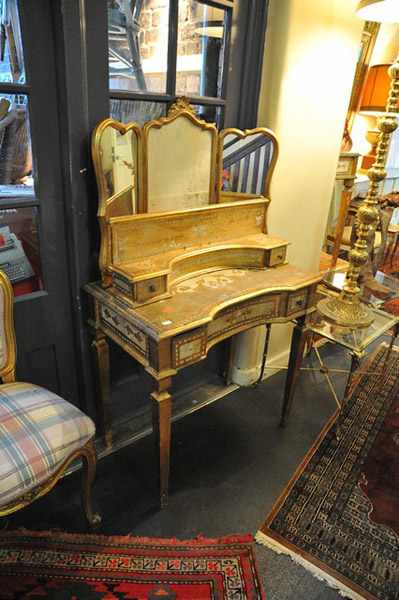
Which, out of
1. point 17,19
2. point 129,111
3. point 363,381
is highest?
point 17,19

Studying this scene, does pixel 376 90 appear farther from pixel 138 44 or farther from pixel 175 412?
pixel 175 412

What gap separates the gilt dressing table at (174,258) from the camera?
1333 mm

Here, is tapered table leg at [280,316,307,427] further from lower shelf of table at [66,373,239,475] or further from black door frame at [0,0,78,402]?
black door frame at [0,0,78,402]

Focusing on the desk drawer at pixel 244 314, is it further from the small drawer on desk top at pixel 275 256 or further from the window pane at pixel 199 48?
the window pane at pixel 199 48

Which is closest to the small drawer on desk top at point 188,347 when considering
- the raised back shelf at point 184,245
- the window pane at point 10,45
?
the raised back shelf at point 184,245

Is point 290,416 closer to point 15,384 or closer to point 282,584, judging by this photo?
point 282,584

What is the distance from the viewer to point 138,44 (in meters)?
1.41

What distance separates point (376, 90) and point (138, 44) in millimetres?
2506

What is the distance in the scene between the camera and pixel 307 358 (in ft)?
8.81


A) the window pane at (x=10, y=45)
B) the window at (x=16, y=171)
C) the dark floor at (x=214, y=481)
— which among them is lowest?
the dark floor at (x=214, y=481)

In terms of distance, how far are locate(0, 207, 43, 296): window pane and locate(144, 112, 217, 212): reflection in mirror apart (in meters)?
0.43

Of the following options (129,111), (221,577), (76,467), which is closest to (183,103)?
(129,111)

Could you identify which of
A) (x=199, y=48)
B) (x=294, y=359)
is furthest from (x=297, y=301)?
(x=199, y=48)

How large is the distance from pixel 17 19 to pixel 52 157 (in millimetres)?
385
